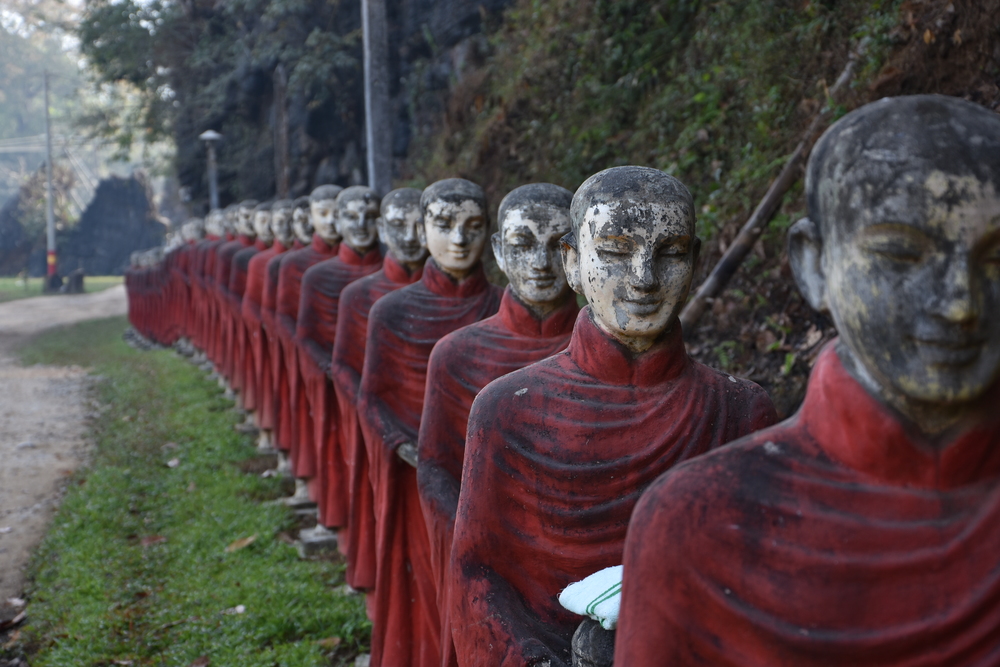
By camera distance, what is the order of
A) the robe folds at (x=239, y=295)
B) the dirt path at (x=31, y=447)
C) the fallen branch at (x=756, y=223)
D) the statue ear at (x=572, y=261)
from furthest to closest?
the robe folds at (x=239, y=295), the dirt path at (x=31, y=447), the fallen branch at (x=756, y=223), the statue ear at (x=572, y=261)

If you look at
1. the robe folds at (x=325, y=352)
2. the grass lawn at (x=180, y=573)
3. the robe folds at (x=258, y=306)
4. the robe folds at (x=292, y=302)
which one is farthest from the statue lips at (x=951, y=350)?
the robe folds at (x=258, y=306)

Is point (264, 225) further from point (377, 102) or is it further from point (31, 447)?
point (31, 447)

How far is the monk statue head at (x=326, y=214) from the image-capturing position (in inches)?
276

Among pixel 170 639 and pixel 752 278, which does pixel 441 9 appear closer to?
pixel 752 278

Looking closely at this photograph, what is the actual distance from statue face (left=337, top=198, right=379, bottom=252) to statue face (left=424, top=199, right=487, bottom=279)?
6.92ft

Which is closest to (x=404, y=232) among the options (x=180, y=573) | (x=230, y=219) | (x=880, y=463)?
(x=180, y=573)

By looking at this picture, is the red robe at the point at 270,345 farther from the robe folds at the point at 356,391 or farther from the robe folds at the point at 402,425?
the robe folds at the point at 402,425

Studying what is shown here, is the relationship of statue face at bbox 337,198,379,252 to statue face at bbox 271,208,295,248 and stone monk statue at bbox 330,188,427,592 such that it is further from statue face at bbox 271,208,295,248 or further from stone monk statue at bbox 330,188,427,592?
statue face at bbox 271,208,295,248

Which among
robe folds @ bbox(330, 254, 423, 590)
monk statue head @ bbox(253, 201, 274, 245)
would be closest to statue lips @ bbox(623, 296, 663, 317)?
robe folds @ bbox(330, 254, 423, 590)

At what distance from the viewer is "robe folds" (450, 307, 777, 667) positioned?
2143mm

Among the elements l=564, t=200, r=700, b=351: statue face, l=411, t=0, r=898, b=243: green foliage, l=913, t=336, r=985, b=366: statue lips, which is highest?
l=411, t=0, r=898, b=243: green foliage

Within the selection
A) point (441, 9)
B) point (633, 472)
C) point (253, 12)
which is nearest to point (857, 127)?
point (633, 472)

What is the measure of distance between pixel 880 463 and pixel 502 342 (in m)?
1.95

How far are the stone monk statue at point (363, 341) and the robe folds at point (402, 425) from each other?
0.57m
